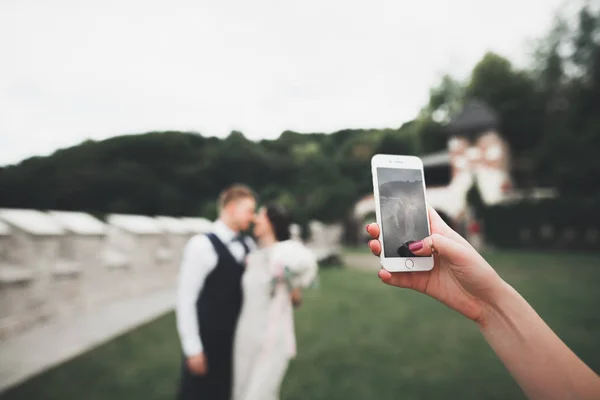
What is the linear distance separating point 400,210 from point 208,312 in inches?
76.5

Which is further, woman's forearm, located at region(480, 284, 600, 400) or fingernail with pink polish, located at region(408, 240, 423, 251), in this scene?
fingernail with pink polish, located at region(408, 240, 423, 251)

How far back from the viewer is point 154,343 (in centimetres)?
618

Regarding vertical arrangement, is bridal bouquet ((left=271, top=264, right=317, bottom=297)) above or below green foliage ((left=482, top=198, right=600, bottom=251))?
above

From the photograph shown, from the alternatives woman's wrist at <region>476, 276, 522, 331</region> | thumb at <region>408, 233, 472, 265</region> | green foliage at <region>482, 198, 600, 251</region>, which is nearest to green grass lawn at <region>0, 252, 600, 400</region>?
woman's wrist at <region>476, 276, 522, 331</region>

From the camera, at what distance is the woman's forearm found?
1.22 metres

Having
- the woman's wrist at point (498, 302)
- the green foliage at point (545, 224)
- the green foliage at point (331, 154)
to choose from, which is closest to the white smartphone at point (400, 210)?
the woman's wrist at point (498, 302)

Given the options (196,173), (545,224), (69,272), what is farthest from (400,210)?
(196,173)

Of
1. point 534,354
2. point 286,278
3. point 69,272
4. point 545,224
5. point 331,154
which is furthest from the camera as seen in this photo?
point 331,154

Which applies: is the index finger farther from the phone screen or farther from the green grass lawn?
Answer: the green grass lawn

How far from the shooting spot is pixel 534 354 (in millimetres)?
1313

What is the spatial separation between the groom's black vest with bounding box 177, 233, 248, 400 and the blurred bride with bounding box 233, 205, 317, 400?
0.08 metres

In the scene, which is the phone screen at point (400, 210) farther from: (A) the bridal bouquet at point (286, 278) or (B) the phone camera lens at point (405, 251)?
(A) the bridal bouquet at point (286, 278)

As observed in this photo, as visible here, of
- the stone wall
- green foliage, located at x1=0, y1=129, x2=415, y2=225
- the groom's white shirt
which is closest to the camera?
the groom's white shirt

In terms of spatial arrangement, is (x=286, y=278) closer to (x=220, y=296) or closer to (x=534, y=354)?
(x=220, y=296)
